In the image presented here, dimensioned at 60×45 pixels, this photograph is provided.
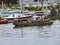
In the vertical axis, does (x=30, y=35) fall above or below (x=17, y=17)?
above

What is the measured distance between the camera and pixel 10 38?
69.6 ft

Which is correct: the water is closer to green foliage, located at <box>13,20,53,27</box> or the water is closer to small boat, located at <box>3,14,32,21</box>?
green foliage, located at <box>13,20,53,27</box>

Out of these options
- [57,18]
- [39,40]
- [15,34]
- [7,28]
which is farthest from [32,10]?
[39,40]

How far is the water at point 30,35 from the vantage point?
63.3 ft

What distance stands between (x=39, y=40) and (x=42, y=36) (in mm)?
1757

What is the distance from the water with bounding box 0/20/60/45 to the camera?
63.3 feet

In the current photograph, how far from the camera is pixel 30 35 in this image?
2227cm

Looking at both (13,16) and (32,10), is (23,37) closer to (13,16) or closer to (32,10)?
(13,16)

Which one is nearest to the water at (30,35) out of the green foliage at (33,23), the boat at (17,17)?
the green foliage at (33,23)

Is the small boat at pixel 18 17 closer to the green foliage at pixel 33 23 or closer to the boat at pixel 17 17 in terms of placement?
the boat at pixel 17 17

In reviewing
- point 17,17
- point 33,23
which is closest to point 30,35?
point 33,23

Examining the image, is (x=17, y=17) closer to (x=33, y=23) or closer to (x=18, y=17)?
(x=18, y=17)

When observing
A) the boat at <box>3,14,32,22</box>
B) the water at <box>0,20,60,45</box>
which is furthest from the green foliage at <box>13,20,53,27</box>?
the boat at <box>3,14,32,22</box>

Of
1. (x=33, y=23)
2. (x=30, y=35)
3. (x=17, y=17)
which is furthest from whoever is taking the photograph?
(x=17, y=17)
